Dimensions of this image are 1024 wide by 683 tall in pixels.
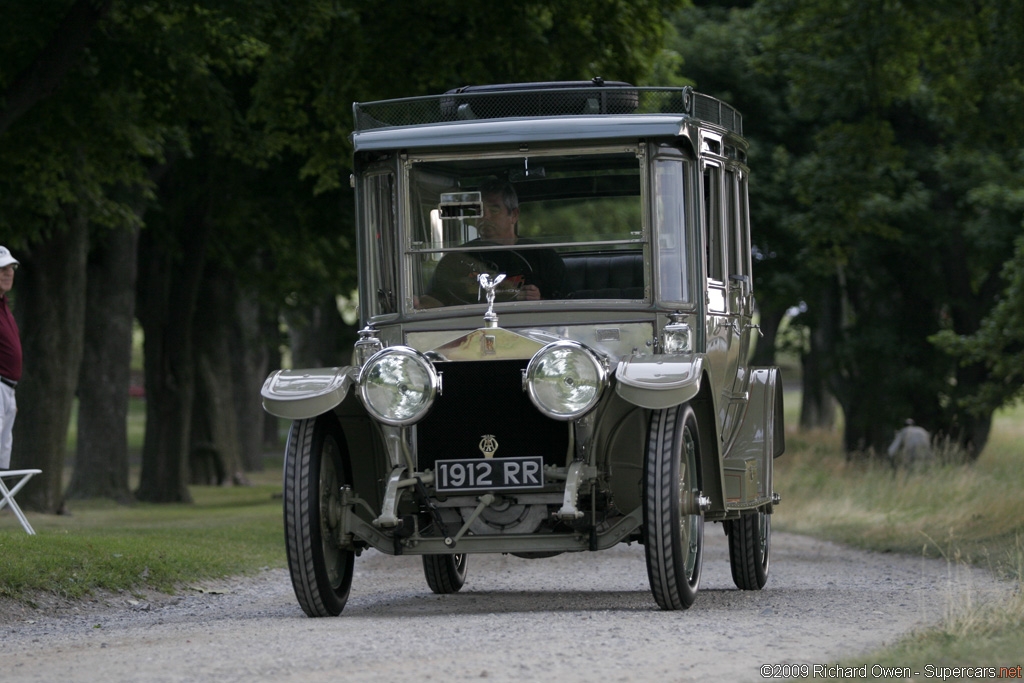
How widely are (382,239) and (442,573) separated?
2.65m

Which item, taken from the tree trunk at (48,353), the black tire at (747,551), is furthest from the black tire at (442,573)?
the tree trunk at (48,353)

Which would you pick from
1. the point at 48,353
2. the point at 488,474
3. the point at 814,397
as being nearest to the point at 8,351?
the point at 488,474

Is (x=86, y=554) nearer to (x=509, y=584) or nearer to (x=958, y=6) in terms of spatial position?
(x=509, y=584)

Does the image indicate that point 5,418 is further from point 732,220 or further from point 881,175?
point 881,175

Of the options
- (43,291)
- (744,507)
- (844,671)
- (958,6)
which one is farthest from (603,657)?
(958,6)

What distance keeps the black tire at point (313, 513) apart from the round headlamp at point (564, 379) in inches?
48.7

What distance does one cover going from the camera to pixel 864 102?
2698cm

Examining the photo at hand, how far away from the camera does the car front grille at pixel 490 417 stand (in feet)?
30.0

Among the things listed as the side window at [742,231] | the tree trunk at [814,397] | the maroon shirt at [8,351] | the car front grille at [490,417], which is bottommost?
the tree trunk at [814,397]

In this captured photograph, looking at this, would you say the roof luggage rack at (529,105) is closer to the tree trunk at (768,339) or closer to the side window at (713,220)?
the side window at (713,220)

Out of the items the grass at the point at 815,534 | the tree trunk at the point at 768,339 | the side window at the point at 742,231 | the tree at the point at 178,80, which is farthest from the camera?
the tree trunk at the point at 768,339

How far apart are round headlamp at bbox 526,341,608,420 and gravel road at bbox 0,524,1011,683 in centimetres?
108

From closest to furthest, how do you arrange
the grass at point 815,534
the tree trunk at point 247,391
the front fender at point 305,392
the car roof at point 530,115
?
the grass at point 815,534 → the front fender at point 305,392 → the car roof at point 530,115 → the tree trunk at point 247,391

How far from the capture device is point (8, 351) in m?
11.9
